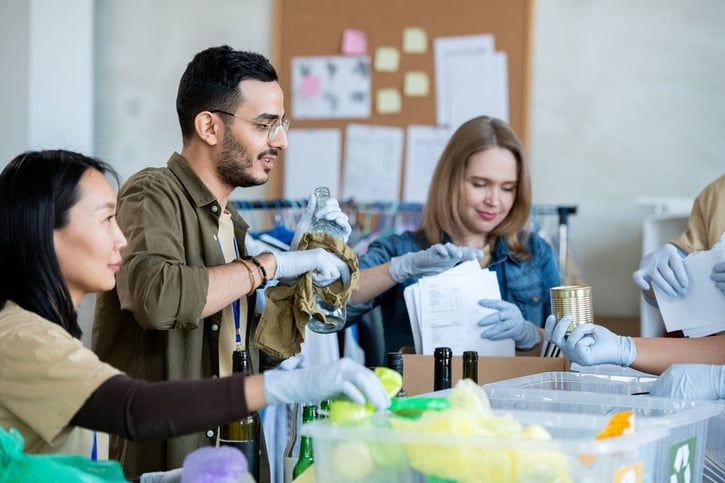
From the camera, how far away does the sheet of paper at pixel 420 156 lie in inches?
166

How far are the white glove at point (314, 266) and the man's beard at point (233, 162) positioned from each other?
189mm

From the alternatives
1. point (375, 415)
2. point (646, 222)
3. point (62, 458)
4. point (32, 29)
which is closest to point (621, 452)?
point (375, 415)

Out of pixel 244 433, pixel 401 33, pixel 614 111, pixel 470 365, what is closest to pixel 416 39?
pixel 401 33

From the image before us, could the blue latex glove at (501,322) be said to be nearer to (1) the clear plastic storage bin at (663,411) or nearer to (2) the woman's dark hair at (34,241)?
(1) the clear plastic storage bin at (663,411)

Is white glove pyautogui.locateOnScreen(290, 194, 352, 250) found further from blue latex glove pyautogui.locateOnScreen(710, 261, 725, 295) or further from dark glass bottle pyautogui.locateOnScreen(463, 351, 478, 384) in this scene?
blue latex glove pyautogui.locateOnScreen(710, 261, 725, 295)

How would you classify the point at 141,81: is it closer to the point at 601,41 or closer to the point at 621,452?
the point at 601,41

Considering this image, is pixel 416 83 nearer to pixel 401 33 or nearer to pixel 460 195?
pixel 401 33

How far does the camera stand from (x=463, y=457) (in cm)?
105

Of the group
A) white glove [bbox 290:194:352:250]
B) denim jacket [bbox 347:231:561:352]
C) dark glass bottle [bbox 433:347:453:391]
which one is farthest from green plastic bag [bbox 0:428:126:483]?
denim jacket [bbox 347:231:561:352]

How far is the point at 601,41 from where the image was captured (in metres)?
4.08

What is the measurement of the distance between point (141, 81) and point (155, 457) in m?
3.03

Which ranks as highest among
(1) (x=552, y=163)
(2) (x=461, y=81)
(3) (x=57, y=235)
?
(2) (x=461, y=81)

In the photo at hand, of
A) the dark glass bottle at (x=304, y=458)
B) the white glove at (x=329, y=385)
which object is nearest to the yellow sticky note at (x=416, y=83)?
the dark glass bottle at (x=304, y=458)

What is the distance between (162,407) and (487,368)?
40.2 inches
